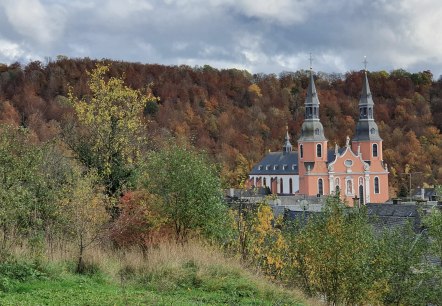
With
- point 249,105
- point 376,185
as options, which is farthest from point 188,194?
point 249,105

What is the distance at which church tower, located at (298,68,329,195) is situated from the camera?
283 feet

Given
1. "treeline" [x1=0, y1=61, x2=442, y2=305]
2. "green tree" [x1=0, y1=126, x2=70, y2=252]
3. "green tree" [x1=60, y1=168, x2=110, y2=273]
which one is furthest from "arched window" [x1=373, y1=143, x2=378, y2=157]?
"green tree" [x1=60, y1=168, x2=110, y2=273]

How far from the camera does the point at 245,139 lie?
4493 inches

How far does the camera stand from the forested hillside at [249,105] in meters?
101

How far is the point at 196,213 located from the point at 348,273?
16.5 ft

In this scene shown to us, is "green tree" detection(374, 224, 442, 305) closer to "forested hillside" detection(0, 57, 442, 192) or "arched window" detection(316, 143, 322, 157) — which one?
"forested hillside" detection(0, 57, 442, 192)

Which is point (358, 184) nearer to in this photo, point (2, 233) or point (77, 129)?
point (77, 129)

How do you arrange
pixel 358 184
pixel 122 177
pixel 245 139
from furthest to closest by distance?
pixel 245 139 < pixel 358 184 < pixel 122 177

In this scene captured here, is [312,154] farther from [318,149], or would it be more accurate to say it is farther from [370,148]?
[370,148]

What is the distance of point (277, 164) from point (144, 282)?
272 feet

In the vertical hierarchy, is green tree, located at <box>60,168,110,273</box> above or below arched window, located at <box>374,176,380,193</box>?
below

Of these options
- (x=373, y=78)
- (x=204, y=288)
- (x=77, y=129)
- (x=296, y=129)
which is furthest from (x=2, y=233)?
(x=373, y=78)

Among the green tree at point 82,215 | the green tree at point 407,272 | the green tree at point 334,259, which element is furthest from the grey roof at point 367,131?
the green tree at point 82,215

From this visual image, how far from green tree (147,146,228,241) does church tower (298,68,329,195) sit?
216ft
